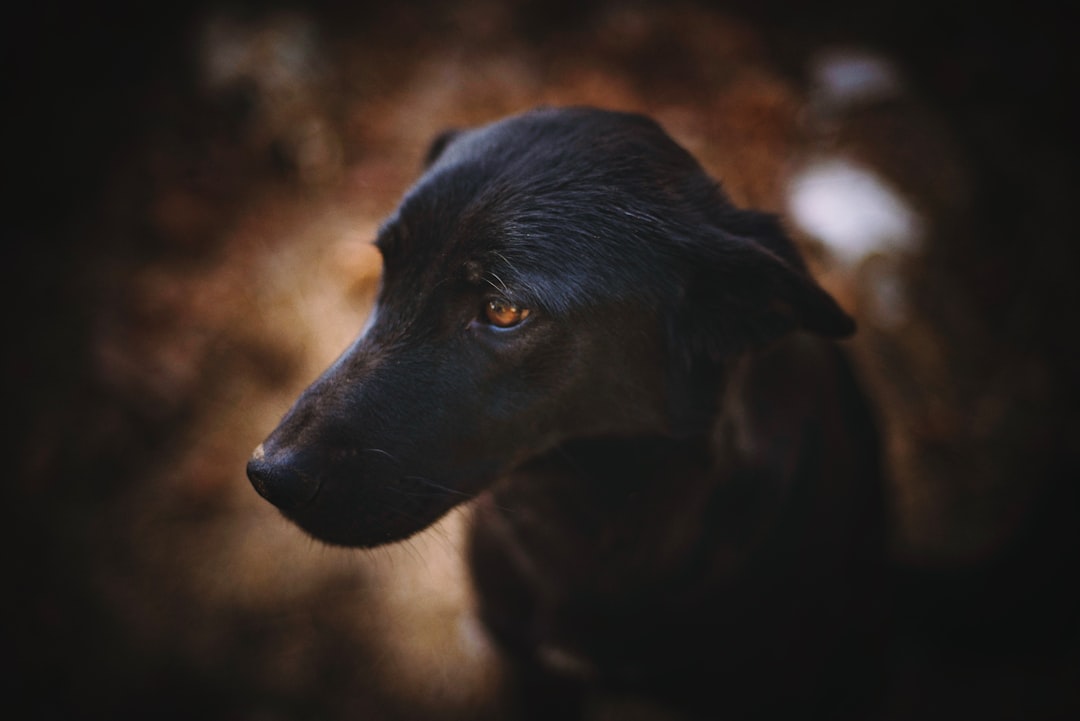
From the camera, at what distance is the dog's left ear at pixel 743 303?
138 centimetres

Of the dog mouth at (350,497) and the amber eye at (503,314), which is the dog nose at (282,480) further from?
the amber eye at (503,314)

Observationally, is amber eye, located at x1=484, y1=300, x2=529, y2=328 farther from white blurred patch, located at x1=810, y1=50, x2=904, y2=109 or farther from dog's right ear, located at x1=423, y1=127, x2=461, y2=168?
white blurred patch, located at x1=810, y1=50, x2=904, y2=109

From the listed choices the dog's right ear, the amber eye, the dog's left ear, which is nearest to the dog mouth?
the amber eye

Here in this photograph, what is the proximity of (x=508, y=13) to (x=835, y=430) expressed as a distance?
10.8ft

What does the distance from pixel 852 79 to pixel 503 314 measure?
336 cm

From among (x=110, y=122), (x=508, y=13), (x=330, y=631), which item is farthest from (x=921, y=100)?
→ (x=110, y=122)

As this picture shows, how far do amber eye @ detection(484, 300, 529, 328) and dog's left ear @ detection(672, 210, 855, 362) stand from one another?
1.24 ft

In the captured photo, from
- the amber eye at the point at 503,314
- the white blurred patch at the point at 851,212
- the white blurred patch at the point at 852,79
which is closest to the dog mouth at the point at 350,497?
the amber eye at the point at 503,314

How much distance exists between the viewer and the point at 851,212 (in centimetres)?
338

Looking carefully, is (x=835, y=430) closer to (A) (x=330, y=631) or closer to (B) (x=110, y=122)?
(A) (x=330, y=631)

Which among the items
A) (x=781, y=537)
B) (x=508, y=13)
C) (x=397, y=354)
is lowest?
(x=397, y=354)

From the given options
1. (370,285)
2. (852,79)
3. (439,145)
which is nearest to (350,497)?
(439,145)

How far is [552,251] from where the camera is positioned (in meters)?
1.37

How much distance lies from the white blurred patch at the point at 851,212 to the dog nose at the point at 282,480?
299 centimetres
